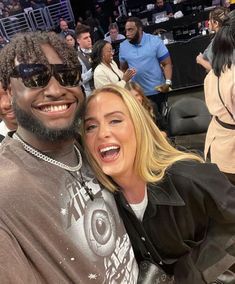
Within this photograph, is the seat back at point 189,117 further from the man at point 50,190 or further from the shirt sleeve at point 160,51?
the man at point 50,190

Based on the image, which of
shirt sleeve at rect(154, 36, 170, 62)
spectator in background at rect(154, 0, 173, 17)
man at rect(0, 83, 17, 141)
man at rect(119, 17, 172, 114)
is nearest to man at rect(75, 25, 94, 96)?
man at rect(119, 17, 172, 114)

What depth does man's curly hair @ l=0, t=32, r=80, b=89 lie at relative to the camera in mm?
1099

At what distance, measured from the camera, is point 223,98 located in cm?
200

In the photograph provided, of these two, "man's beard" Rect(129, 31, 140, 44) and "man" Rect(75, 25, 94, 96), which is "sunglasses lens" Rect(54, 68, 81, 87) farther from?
"man's beard" Rect(129, 31, 140, 44)

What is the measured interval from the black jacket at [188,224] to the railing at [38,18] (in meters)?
7.86

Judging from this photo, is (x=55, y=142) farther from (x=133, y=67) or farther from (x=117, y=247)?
(x=133, y=67)

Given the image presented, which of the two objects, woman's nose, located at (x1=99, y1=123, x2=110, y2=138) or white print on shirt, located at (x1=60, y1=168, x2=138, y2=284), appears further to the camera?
woman's nose, located at (x1=99, y1=123, x2=110, y2=138)

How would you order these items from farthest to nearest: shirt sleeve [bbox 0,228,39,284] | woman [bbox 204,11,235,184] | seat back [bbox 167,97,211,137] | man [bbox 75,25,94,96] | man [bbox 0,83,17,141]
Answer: man [bbox 75,25,94,96]
seat back [bbox 167,97,211,137]
woman [bbox 204,11,235,184]
man [bbox 0,83,17,141]
shirt sleeve [bbox 0,228,39,284]

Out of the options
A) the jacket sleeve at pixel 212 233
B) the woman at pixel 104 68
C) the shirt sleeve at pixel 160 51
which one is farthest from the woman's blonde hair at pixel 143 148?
the shirt sleeve at pixel 160 51

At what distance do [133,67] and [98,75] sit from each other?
705mm

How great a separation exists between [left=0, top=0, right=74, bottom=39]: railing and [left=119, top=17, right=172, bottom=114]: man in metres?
Result: 4.87

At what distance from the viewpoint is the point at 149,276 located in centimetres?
129

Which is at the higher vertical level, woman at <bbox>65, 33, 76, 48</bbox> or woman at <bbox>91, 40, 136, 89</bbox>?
woman at <bbox>65, 33, 76, 48</bbox>

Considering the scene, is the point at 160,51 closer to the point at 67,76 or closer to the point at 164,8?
the point at 67,76
